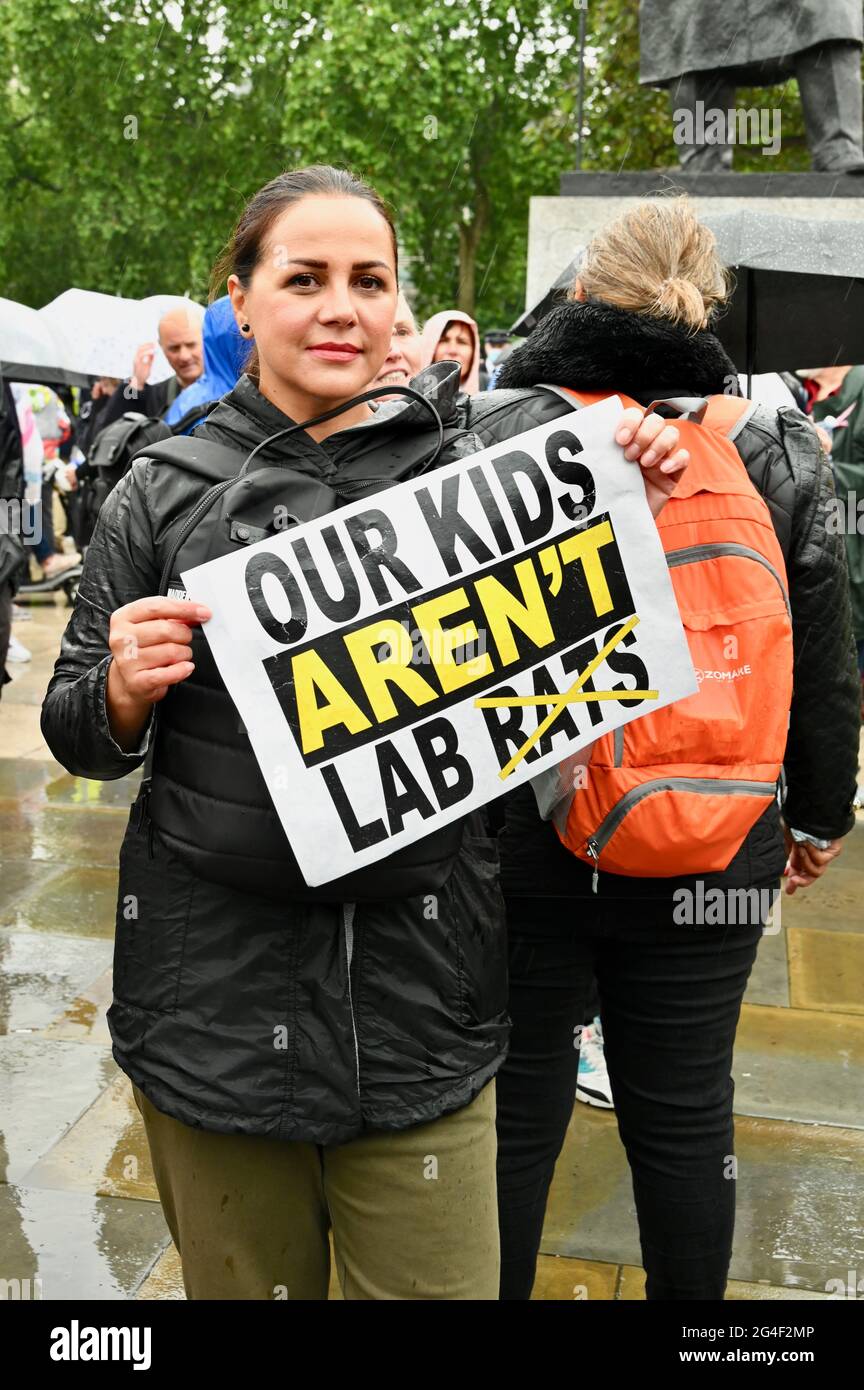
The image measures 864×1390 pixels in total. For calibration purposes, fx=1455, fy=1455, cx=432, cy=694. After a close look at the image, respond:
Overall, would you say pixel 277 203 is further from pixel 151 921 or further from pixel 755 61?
pixel 755 61

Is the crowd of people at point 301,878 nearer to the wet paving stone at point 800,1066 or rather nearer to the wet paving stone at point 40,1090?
the wet paving stone at point 40,1090

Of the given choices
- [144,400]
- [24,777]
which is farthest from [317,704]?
[144,400]

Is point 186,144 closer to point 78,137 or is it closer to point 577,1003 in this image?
point 78,137

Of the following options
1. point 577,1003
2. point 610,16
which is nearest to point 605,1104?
point 577,1003

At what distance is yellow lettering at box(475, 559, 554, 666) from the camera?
6.01 feet

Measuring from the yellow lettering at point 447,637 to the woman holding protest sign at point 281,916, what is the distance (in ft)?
0.54

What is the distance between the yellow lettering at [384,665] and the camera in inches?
69.1

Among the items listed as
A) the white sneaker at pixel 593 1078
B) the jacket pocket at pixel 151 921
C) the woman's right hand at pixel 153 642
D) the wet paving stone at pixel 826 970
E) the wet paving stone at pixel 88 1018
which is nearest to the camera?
the woman's right hand at pixel 153 642

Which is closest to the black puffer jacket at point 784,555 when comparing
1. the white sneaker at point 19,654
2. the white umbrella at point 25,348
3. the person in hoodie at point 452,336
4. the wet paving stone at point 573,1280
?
the wet paving stone at point 573,1280

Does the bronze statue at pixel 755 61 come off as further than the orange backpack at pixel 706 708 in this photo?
Yes

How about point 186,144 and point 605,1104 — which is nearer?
point 605,1104

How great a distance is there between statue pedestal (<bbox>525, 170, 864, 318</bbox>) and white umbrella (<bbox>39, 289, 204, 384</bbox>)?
2810mm

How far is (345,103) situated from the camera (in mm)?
24328
